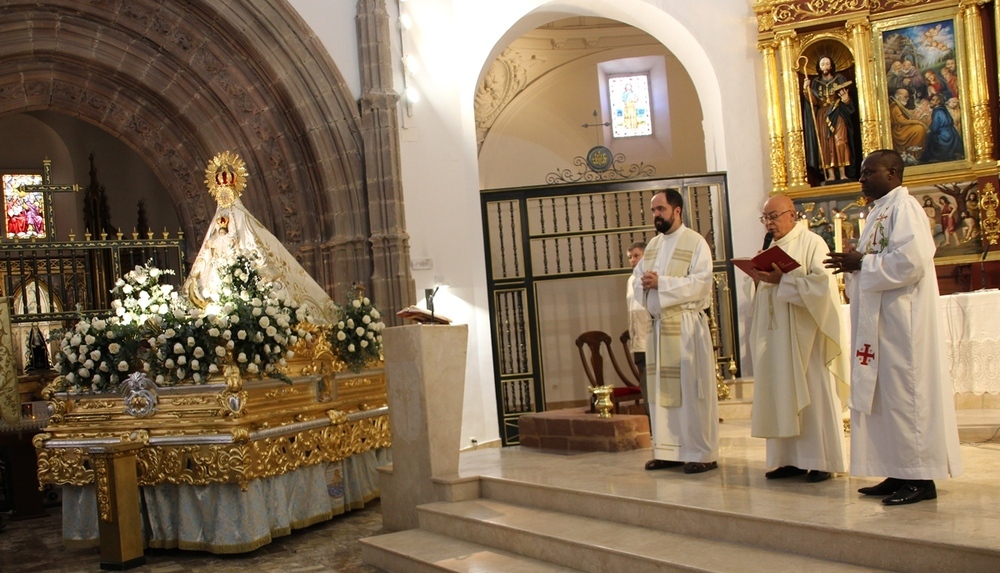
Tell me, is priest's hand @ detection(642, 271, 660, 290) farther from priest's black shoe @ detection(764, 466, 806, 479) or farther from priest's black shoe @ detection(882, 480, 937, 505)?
priest's black shoe @ detection(882, 480, 937, 505)

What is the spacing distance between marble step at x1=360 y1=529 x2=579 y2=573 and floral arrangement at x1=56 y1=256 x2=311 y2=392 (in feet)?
5.42

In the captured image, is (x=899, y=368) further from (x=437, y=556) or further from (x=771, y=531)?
(x=437, y=556)

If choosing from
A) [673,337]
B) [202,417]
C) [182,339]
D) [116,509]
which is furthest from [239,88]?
[673,337]

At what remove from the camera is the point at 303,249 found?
10750mm

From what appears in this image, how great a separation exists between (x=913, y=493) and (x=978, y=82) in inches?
267

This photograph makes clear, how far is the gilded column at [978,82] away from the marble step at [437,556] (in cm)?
698

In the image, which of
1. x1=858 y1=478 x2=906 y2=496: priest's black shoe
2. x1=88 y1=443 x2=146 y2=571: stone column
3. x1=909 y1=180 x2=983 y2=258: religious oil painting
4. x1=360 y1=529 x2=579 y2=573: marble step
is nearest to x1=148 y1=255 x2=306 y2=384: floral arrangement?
x1=88 y1=443 x2=146 y2=571: stone column

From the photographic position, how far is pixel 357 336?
8172 mm

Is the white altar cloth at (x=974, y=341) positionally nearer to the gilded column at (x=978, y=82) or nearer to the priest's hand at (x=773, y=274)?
the priest's hand at (x=773, y=274)

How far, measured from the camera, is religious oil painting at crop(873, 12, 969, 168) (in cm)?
996

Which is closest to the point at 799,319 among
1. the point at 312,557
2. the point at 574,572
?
the point at 574,572

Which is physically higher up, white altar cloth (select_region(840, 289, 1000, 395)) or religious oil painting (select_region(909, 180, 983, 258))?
religious oil painting (select_region(909, 180, 983, 258))

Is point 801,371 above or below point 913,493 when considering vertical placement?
above

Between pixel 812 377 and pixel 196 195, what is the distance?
27.9ft
